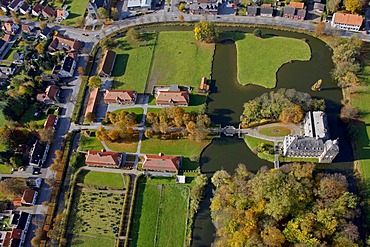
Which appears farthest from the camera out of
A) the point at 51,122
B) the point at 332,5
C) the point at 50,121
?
the point at 332,5

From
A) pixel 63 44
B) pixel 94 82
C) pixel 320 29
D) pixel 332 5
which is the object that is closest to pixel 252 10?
pixel 320 29

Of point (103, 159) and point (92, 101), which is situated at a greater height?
point (92, 101)

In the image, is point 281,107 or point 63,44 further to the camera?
point 63,44

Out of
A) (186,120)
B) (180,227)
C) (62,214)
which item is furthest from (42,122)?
(180,227)

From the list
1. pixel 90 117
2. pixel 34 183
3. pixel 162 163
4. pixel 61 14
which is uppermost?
pixel 61 14

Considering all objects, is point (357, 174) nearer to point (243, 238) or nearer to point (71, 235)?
point (243, 238)

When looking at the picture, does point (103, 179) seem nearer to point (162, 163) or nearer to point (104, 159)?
point (104, 159)

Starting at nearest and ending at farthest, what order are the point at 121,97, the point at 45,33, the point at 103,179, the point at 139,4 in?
the point at 103,179 < the point at 121,97 < the point at 45,33 < the point at 139,4

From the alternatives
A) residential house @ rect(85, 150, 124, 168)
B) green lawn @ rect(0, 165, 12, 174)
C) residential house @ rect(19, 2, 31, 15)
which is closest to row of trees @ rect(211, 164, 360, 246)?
residential house @ rect(85, 150, 124, 168)
